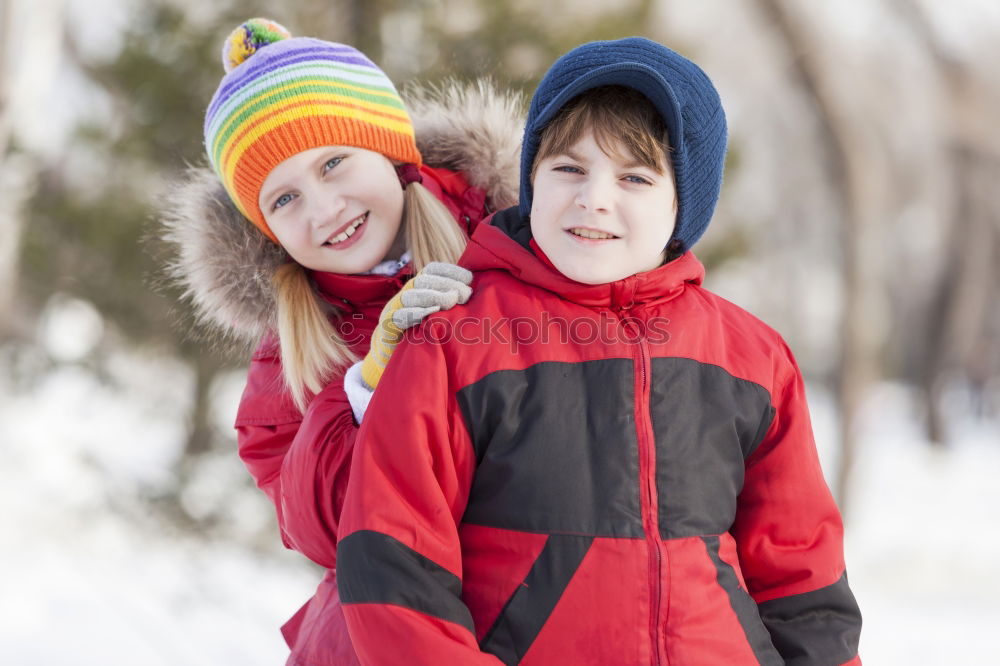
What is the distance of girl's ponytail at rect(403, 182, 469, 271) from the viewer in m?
1.80

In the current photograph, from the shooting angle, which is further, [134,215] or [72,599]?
[72,599]

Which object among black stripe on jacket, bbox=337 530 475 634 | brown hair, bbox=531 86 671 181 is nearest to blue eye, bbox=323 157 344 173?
brown hair, bbox=531 86 671 181

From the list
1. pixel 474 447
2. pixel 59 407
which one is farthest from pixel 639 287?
pixel 59 407

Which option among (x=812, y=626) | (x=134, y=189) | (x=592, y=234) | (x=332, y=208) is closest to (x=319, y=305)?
(x=332, y=208)

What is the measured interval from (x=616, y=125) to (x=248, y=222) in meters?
0.99

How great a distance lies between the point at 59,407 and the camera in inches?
264

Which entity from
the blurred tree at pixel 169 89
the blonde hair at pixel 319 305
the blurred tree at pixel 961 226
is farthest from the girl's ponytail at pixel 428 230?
the blurred tree at pixel 961 226

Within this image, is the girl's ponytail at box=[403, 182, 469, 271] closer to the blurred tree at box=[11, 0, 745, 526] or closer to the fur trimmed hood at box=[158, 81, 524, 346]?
the fur trimmed hood at box=[158, 81, 524, 346]

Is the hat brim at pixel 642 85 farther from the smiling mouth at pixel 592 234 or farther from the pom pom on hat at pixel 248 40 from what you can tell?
the pom pom on hat at pixel 248 40

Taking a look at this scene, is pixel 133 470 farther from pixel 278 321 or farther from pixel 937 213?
pixel 937 213

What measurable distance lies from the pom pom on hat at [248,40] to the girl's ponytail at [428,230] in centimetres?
45

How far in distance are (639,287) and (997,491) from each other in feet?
27.0

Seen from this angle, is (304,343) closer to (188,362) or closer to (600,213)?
(600,213)

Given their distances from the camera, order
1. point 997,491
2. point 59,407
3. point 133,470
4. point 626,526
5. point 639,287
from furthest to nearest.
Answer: point 997,491, point 59,407, point 133,470, point 639,287, point 626,526
